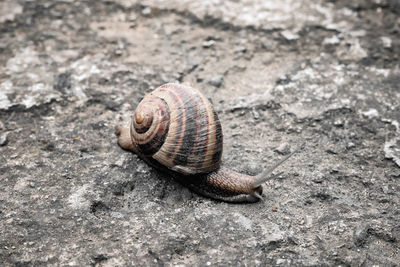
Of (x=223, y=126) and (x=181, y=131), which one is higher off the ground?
(x=181, y=131)

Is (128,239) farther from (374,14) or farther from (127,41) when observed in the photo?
(374,14)

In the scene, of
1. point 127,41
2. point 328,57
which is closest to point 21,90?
point 127,41

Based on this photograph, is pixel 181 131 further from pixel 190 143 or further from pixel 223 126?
pixel 223 126

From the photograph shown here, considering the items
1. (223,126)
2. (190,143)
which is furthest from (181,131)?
(223,126)

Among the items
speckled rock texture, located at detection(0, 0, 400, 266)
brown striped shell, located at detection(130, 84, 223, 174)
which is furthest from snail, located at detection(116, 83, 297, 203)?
speckled rock texture, located at detection(0, 0, 400, 266)

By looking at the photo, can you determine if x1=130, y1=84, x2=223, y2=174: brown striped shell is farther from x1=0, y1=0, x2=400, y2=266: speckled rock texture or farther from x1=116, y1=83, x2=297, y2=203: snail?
x1=0, y1=0, x2=400, y2=266: speckled rock texture
